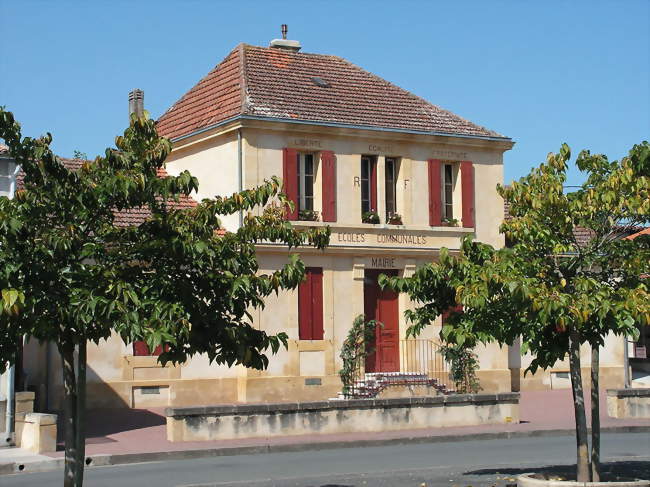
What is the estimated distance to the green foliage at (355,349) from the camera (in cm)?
2647

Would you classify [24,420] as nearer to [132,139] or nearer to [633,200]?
[132,139]

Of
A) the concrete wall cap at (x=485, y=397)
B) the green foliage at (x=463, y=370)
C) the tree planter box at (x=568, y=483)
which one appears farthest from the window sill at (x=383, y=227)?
the tree planter box at (x=568, y=483)

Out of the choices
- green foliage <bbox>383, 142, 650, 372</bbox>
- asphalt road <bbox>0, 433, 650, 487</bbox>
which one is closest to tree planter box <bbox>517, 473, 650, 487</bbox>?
asphalt road <bbox>0, 433, 650, 487</bbox>

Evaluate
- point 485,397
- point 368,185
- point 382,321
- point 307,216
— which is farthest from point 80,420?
point 368,185

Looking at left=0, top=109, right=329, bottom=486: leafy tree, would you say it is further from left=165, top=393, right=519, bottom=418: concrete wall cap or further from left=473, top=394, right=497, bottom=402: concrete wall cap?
left=473, top=394, right=497, bottom=402: concrete wall cap

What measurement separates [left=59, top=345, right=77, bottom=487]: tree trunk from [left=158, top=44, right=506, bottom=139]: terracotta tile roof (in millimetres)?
16752

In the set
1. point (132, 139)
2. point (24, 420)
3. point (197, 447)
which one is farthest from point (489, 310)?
point (24, 420)

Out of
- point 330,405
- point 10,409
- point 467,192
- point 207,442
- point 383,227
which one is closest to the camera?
point 207,442

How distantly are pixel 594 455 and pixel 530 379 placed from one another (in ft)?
56.4

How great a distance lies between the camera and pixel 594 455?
1321cm

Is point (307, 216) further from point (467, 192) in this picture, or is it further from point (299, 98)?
point (467, 192)

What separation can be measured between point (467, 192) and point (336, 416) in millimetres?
10502

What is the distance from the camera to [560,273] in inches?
529

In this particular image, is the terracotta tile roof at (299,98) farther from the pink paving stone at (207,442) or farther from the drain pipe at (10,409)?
the drain pipe at (10,409)
